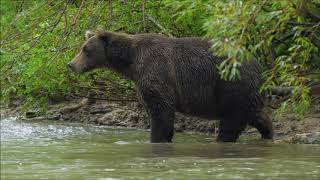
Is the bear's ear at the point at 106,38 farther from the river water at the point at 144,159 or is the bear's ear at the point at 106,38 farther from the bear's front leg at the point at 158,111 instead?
the river water at the point at 144,159

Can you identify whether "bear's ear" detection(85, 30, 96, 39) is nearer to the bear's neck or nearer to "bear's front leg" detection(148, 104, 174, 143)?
the bear's neck

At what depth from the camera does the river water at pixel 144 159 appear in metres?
6.67

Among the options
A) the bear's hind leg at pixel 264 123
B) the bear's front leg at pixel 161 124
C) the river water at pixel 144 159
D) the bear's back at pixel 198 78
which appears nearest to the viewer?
the river water at pixel 144 159

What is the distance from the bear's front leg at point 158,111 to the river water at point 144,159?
0.43 metres

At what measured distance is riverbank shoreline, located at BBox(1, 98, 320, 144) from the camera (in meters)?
12.4

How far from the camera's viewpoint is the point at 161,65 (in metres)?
11.3

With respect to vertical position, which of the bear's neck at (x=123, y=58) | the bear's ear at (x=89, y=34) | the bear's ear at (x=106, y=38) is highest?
the bear's ear at (x=89, y=34)

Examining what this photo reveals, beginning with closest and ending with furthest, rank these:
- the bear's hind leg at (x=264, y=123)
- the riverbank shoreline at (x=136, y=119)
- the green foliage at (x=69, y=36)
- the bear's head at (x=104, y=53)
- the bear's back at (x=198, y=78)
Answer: the green foliage at (x=69, y=36), the bear's back at (x=198, y=78), the bear's head at (x=104, y=53), the bear's hind leg at (x=264, y=123), the riverbank shoreline at (x=136, y=119)

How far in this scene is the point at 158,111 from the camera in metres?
11.2

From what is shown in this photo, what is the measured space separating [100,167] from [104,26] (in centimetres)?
566

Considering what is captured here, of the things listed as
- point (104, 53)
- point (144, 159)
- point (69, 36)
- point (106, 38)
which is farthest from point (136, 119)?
point (144, 159)

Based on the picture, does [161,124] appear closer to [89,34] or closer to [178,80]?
[178,80]

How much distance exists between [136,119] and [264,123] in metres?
4.48

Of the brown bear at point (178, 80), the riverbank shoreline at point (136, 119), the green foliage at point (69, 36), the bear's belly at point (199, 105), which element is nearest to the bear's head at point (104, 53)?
the brown bear at point (178, 80)
